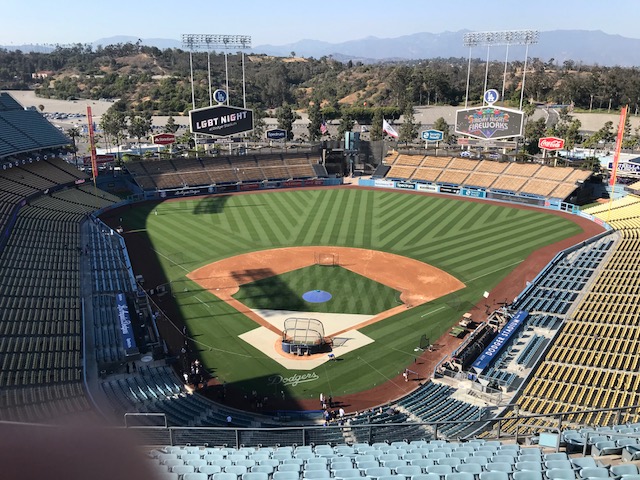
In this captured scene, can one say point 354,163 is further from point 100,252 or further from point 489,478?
point 489,478

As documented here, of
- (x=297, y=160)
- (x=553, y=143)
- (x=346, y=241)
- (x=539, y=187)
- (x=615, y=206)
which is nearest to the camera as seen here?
(x=346, y=241)

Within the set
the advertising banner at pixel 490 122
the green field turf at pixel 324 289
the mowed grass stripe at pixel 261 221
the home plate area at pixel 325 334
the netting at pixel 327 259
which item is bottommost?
the home plate area at pixel 325 334

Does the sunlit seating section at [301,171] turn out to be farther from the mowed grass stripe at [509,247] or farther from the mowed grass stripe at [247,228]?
Answer: the mowed grass stripe at [509,247]

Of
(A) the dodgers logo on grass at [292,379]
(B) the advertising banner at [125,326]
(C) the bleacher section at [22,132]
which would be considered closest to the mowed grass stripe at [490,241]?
(A) the dodgers logo on grass at [292,379]

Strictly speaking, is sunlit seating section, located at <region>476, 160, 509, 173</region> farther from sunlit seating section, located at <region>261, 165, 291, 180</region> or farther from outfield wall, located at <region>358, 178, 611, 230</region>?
sunlit seating section, located at <region>261, 165, 291, 180</region>

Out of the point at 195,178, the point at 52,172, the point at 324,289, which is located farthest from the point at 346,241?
the point at 52,172

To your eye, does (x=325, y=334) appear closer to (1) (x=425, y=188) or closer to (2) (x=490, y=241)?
(2) (x=490, y=241)

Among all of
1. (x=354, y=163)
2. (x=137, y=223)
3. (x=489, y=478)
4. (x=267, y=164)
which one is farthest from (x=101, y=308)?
(x=354, y=163)
